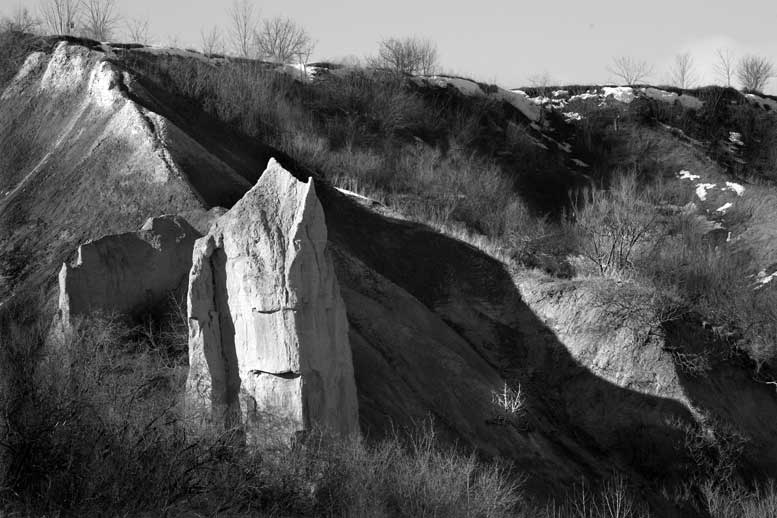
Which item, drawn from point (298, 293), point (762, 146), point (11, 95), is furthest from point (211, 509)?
point (762, 146)

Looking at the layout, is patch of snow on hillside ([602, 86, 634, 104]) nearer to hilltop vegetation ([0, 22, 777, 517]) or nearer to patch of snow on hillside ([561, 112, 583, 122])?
hilltop vegetation ([0, 22, 777, 517])

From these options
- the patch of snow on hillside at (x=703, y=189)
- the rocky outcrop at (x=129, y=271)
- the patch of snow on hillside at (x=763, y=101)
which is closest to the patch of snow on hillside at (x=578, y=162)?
the patch of snow on hillside at (x=703, y=189)

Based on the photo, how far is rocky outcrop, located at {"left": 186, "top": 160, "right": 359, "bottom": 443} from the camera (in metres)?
18.4

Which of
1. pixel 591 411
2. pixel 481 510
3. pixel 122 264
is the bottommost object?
pixel 591 411

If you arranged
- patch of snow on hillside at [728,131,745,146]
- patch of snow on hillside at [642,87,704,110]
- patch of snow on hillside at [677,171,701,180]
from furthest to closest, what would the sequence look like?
patch of snow on hillside at [642,87,704,110] < patch of snow on hillside at [728,131,745,146] < patch of snow on hillside at [677,171,701,180]

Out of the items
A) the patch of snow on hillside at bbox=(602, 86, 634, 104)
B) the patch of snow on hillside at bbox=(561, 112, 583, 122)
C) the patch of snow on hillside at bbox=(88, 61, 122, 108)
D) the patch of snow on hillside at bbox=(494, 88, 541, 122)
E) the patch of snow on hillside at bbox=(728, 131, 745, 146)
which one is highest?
the patch of snow on hillside at bbox=(88, 61, 122, 108)

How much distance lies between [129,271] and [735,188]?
46.3 meters

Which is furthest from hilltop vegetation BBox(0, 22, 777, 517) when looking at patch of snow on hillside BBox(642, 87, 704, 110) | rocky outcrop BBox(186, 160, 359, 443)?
rocky outcrop BBox(186, 160, 359, 443)

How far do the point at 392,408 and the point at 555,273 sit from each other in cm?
1604

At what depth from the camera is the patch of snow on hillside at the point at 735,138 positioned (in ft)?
235

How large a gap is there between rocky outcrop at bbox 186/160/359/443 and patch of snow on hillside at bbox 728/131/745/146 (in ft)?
186

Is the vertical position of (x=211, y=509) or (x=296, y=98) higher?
(x=296, y=98)

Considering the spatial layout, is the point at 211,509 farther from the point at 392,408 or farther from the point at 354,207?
the point at 354,207

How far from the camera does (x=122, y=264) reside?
22141 mm
